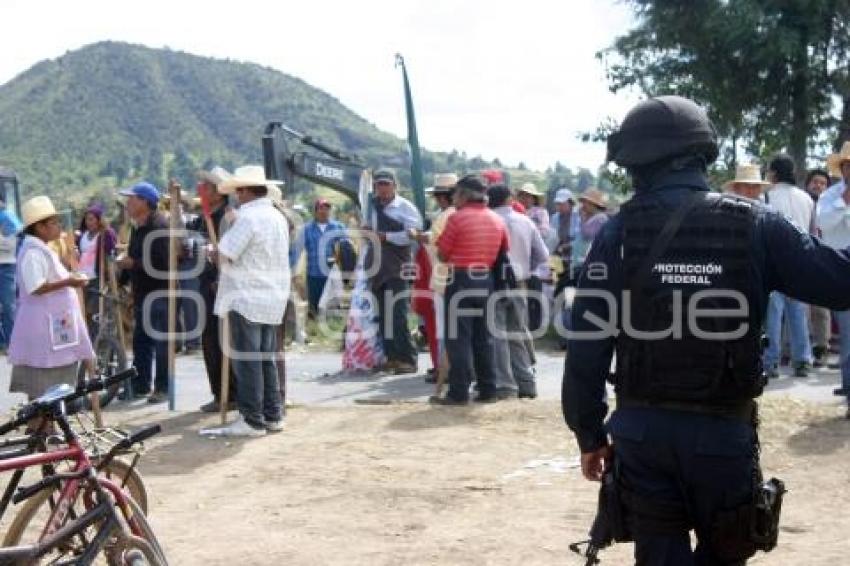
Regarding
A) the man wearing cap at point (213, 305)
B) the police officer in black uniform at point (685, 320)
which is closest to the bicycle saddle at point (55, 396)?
the police officer in black uniform at point (685, 320)

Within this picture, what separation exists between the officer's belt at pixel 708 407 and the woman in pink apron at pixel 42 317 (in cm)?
529

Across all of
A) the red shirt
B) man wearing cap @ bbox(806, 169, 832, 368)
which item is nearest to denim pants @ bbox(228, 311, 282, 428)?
the red shirt

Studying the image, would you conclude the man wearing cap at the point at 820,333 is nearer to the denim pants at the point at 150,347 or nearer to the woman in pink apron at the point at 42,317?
the denim pants at the point at 150,347

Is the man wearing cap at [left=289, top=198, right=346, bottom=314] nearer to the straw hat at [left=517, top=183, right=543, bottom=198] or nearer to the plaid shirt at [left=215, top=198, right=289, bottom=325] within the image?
the straw hat at [left=517, top=183, right=543, bottom=198]

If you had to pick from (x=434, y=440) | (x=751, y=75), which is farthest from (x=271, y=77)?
(x=434, y=440)

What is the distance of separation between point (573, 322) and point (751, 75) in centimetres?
1536

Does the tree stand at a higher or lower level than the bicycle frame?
higher

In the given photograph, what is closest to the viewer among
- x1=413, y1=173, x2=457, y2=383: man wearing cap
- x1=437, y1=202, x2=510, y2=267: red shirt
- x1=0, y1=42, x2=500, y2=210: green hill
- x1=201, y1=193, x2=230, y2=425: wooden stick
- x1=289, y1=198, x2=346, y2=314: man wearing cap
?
x1=201, y1=193, x2=230, y2=425: wooden stick

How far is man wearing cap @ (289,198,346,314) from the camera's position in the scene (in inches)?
637

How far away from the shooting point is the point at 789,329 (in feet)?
35.6

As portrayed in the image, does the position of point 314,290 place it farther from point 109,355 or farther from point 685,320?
point 685,320

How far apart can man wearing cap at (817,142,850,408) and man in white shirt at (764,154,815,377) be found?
4.54 feet

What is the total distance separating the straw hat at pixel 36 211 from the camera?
7953 millimetres

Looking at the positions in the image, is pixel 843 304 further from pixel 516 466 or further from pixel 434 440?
pixel 434 440
